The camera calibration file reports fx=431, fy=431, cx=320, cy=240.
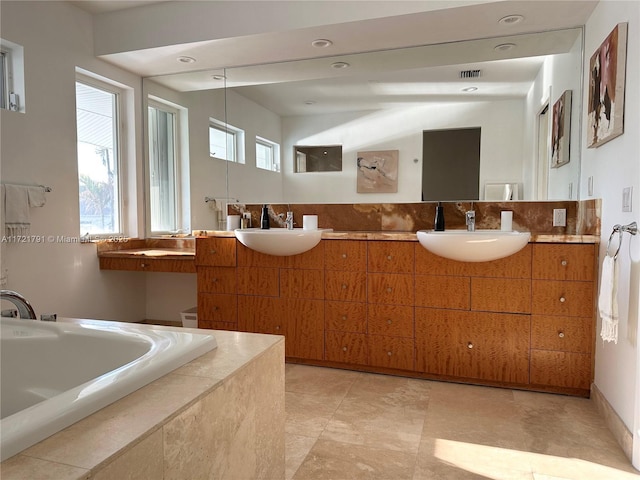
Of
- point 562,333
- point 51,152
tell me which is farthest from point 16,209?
point 562,333

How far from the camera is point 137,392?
99cm

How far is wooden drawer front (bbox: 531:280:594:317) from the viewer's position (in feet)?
7.18

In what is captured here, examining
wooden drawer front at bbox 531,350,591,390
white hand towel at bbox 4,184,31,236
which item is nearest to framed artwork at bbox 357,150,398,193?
wooden drawer front at bbox 531,350,591,390

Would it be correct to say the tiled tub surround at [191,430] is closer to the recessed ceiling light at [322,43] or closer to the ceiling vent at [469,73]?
the recessed ceiling light at [322,43]

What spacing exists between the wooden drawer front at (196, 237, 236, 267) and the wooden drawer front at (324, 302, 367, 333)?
0.72 meters

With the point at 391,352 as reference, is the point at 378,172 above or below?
above

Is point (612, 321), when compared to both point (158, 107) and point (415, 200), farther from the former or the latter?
point (158, 107)

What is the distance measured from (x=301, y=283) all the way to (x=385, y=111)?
4.15ft

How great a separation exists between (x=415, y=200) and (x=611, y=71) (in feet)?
4.00

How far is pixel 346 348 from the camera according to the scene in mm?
2619

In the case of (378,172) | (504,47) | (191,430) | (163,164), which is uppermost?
(504,47)

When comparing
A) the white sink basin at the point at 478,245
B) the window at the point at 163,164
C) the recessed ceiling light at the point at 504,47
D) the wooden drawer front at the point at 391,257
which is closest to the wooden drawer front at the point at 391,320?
the wooden drawer front at the point at 391,257

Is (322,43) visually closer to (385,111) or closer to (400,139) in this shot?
(385,111)

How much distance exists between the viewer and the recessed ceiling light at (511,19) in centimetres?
232
